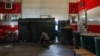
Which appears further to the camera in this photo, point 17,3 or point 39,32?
point 17,3

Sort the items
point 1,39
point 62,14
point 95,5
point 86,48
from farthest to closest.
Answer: point 62,14
point 1,39
point 95,5
point 86,48

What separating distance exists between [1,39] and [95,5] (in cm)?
870

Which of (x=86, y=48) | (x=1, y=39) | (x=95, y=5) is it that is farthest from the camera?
(x=1, y=39)

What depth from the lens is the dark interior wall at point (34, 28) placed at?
59.0 ft

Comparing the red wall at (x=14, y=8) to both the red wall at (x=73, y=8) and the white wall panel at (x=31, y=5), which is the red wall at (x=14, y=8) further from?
the red wall at (x=73, y=8)

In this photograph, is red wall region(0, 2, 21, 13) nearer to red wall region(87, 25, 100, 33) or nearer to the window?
the window

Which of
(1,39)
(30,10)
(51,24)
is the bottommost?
(1,39)

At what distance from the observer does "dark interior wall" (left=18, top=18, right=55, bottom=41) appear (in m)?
18.0

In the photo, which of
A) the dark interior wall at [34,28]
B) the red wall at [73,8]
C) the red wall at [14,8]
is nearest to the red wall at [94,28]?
the dark interior wall at [34,28]

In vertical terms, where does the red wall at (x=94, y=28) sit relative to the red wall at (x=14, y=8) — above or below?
below

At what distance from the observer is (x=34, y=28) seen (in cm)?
1817


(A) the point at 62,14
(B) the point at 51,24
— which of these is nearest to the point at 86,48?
(B) the point at 51,24

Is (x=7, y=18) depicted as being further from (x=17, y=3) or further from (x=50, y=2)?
(x=50, y=2)

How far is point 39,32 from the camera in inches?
709
